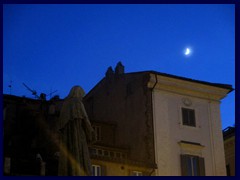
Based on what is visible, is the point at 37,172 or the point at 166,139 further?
the point at 166,139

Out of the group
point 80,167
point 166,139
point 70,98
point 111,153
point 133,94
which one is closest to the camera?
point 80,167

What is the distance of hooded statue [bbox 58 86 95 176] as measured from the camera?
A: 43.1 ft

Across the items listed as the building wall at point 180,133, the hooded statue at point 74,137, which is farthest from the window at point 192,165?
the hooded statue at point 74,137

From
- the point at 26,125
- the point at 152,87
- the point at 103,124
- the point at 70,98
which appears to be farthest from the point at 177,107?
the point at 70,98

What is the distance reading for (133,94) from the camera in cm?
2883

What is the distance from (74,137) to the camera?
44.4ft

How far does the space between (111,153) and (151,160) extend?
1.67m

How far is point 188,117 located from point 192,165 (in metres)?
2.04

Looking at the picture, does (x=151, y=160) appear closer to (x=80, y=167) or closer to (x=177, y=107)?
(x=177, y=107)

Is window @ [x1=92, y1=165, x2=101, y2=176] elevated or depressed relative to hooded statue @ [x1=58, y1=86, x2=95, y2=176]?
elevated

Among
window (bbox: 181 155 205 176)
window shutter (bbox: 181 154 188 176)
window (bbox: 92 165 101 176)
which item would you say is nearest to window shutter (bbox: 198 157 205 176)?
window (bbox: 181 155 205 176)

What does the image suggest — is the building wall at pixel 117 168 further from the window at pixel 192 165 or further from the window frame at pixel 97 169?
the window at pixel 192 165

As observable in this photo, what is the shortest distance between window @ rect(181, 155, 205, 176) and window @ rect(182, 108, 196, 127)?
1468mm

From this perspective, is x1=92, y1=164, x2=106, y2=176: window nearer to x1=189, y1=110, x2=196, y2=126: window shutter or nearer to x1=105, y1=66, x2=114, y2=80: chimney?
x1=189, y1=110, x2=196, y2=126: window shutter
